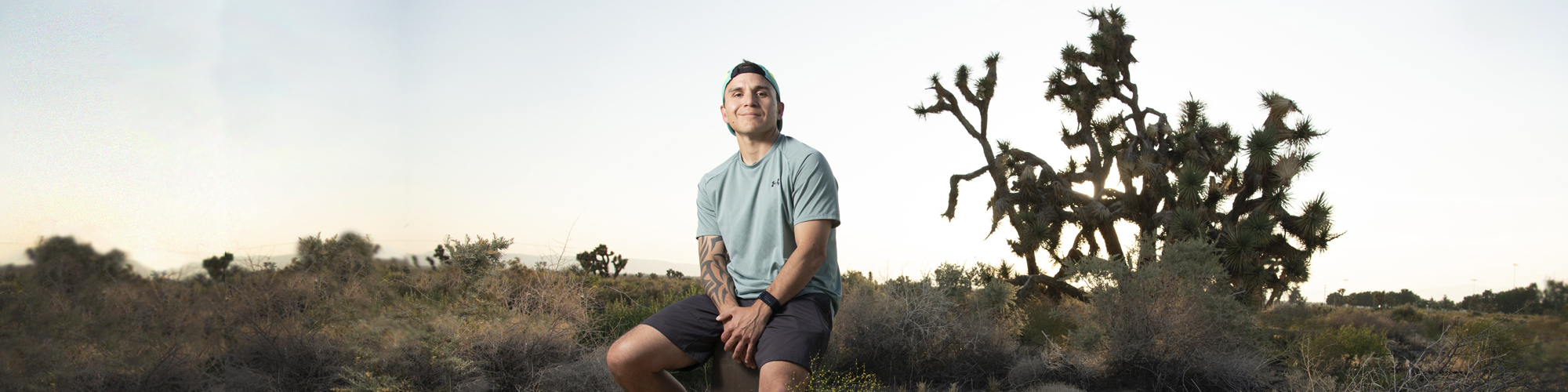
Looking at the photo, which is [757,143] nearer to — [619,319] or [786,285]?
[786,285]

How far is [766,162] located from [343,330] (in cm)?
516

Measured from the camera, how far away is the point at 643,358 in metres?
2.79

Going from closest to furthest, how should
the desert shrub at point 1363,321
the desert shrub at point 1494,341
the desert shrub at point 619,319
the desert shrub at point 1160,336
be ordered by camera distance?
1. the desert shrub at point 1494,341
2. the desert shrub at point 1160,336
3. the desert shrub at point 619,319
4. the desert shrub at point 1363,321

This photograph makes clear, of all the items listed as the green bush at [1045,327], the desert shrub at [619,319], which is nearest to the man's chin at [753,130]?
the desert shrub at [619,319]

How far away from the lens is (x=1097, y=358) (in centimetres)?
664

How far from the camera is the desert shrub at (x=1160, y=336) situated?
6223mm

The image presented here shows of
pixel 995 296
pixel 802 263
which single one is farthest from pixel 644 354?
pixel 995 296

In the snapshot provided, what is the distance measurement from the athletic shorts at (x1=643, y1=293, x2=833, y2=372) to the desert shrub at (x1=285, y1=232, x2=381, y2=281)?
19.9ft

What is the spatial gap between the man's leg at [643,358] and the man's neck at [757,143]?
2.63 feet

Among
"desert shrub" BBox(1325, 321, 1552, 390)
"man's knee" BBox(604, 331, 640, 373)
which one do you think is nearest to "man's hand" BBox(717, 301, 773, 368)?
"man's knee" BBox(604, 331, 640, 373)

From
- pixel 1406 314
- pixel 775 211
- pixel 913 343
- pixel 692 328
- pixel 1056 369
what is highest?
pixel 1406 314

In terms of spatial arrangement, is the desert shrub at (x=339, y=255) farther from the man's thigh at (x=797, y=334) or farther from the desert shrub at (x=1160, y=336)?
the desert shrub at (x=1160, y=336)

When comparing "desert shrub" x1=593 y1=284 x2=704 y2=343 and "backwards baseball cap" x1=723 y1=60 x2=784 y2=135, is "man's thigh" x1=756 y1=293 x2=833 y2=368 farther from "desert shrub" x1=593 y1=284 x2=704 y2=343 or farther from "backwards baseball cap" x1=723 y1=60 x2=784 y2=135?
"desert shrub" x1=593 y1=284 x2=704 y2=343

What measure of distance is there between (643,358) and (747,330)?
0.42 m
